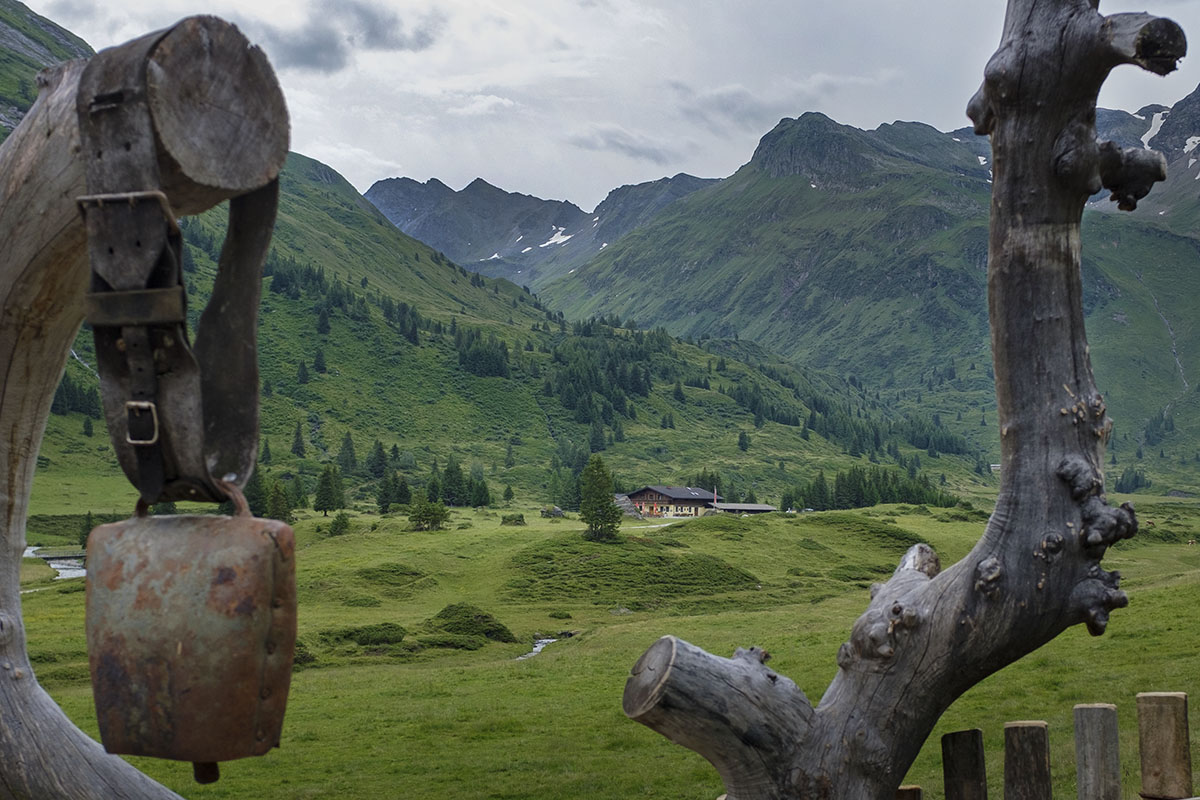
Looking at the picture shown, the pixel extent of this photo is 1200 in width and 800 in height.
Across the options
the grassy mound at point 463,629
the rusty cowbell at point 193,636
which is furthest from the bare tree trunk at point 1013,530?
the grassy mound at point 463,629

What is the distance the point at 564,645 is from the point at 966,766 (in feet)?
163

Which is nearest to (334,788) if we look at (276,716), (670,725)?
(670,725)

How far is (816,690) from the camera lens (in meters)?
28.7

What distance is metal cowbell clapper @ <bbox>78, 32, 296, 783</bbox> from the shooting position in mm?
3445

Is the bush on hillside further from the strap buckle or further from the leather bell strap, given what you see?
the strap buckle

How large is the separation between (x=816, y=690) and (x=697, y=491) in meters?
156

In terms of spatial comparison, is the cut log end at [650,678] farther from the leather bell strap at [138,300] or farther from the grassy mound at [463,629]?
the grassy mound at [463,629]

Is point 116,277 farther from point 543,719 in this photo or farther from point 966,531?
point 966,531

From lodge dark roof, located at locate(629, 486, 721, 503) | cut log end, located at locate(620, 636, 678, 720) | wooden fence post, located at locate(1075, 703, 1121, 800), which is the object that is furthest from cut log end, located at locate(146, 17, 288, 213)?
lodge dark roof, located at locate(629, 486, 721, 503)

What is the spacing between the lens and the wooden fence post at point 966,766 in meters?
7.25

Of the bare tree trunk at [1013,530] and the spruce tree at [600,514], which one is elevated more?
the bare tree trunk at [1013,530]

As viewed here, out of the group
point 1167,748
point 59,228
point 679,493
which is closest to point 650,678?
point 1167,748

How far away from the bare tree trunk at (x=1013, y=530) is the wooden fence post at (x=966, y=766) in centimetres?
58

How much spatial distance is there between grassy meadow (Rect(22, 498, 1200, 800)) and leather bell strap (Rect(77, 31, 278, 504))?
14.6 m
